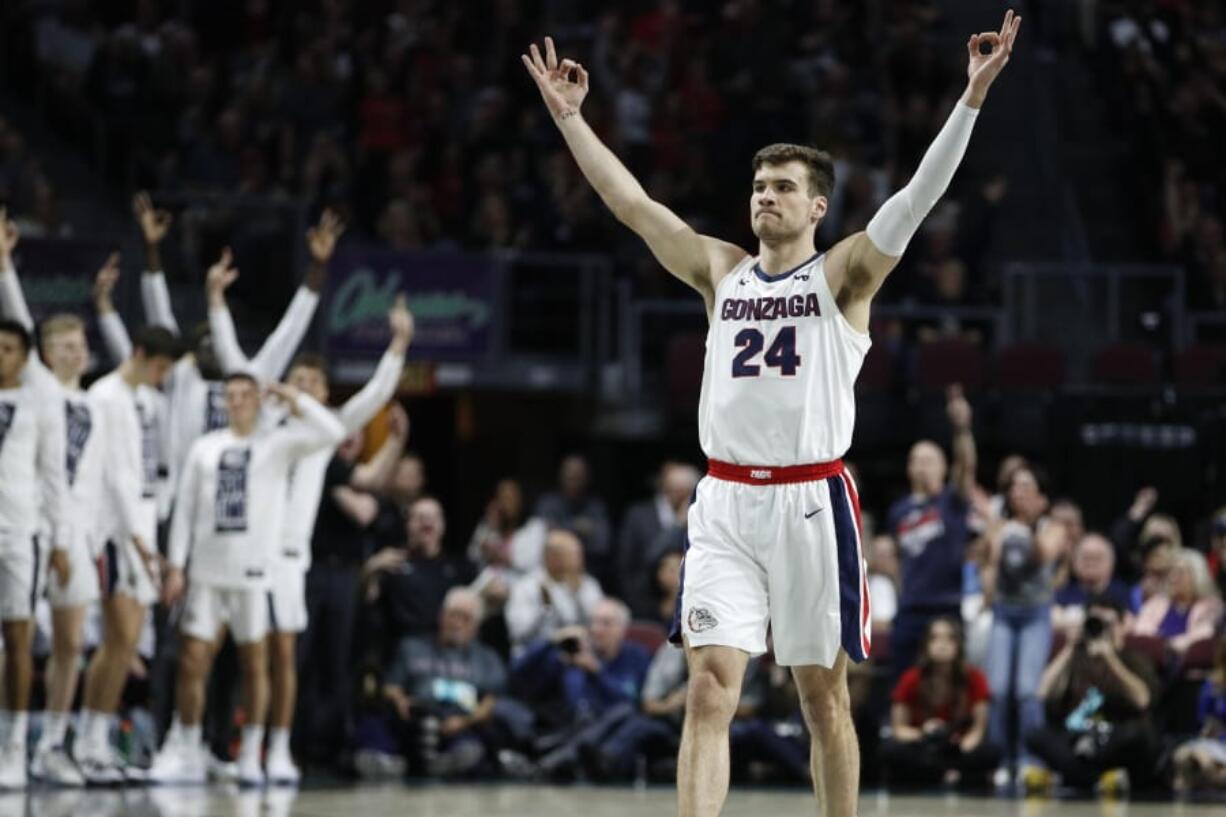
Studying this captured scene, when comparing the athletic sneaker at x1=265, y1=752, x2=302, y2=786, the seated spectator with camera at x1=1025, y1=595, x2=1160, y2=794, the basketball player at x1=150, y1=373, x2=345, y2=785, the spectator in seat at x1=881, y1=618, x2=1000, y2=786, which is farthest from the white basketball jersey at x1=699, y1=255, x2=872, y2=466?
the seated spectator with camera at x1=1025, y1=595, x2=1160, y2=794

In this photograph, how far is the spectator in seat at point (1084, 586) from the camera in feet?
47.1

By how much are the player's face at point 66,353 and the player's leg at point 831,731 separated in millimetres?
5739

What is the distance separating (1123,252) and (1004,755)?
9.24m

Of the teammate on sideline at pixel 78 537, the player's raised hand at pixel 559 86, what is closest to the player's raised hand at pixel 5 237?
the teammate on sideline at pixel 78 537

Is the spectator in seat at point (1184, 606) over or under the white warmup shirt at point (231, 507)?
under

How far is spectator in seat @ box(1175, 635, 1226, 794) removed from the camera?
1345 centimetres

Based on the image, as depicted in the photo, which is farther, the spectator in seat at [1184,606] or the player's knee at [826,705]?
the spectator in seat at [1184,606]

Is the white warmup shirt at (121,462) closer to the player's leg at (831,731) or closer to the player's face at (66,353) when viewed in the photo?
the player's face at (66,353)

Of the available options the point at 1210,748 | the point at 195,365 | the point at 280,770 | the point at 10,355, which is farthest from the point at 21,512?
the point at 1210,748

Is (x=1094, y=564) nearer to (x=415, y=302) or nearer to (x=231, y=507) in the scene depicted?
(x=231, y=507)

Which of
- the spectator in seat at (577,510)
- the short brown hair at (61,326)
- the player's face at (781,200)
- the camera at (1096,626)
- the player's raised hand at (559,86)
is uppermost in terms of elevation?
the player's raised hand at (559,86)

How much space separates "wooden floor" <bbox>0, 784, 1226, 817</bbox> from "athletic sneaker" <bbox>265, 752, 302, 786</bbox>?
0.40 meters

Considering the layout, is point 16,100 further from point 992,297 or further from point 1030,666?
point 1030,666

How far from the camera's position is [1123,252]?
72.8ft
